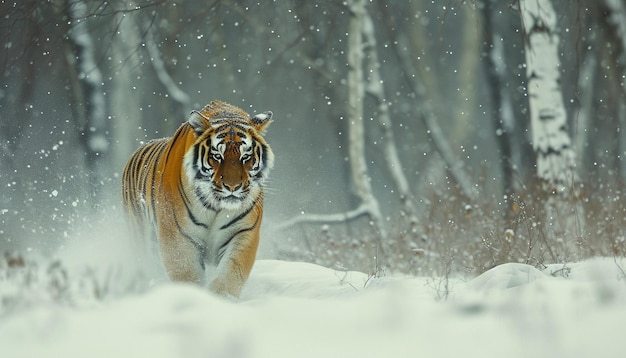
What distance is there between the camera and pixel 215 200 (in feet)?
19.3

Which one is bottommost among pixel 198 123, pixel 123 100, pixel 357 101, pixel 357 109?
Answer: pixel 357 109

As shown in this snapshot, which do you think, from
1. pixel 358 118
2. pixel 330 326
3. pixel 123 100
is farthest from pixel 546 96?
pixel 123 100

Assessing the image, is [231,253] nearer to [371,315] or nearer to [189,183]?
[189,183]

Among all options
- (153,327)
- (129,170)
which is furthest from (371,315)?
(129,170)

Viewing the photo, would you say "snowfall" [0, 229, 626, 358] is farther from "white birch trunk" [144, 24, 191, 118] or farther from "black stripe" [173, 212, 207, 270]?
"white birch trunk" [144, 24, 191, 118]

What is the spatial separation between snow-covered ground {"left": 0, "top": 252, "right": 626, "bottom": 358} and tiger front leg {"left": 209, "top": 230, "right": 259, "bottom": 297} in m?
1.91

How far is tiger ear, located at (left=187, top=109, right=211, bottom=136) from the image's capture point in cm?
601

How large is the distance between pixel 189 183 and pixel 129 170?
76.3 inches

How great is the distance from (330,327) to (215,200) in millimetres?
2696

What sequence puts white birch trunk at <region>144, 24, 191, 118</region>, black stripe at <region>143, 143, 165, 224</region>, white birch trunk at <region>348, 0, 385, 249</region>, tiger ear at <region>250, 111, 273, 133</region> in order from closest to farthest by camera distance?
tiger ear at <region>250, 111, 273, 133</region>, black stripe at <region>143, 143, 165, 224</region>, white birch trunk at <region>348, 0, 385, 249</region>, white birch trunk at <region>144, 24, 191, 118</region>

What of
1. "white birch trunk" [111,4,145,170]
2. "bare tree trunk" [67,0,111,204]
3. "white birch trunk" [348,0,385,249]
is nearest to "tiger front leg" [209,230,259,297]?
"white birch trunk" [348,0,385,249]

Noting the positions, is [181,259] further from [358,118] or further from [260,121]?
[358,118]

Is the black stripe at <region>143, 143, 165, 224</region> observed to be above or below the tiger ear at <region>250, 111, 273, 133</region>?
below

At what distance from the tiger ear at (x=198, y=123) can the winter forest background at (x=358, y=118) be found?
167 centimetres
